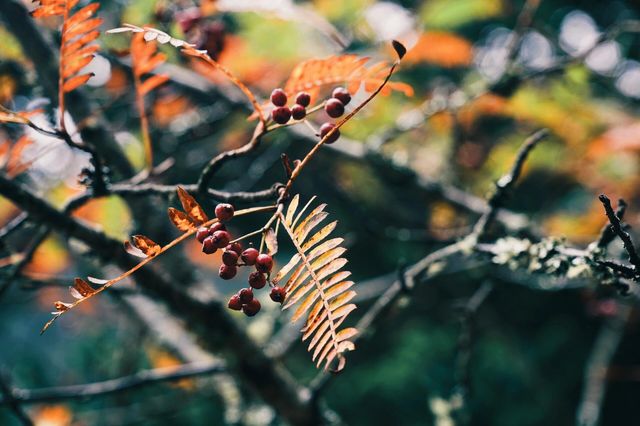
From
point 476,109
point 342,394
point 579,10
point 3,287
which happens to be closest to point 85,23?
point 3,287

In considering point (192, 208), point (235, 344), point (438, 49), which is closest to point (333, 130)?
point (192, 208)

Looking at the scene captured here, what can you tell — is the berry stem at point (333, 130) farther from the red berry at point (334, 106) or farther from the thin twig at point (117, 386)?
the thin twig at point (117, 386)

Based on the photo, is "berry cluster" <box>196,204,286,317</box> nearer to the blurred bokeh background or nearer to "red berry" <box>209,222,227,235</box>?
"red berry" <box>209,222,227,235</box>

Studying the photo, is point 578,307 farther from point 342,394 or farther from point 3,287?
point 3,287

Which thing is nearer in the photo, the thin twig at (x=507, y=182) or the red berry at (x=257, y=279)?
the red berry at (x=257, y=279)

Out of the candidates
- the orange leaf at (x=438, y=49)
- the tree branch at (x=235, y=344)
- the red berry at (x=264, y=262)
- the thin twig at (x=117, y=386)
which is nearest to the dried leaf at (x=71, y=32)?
the red berry at (x=264, y=262)

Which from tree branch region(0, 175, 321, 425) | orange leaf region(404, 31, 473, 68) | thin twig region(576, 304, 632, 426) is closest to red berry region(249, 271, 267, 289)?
tree branch region(0, 175, 321, 425)

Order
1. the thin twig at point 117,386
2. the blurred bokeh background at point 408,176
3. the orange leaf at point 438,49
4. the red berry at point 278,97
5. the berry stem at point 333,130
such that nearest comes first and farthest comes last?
1. the berry stem at point 333,130
2. the red berry at point 278,97
3. the thin twig at point 117,386
4. the blurred bokeh background at point 408,176
5. the orange leaf at point 438,49
